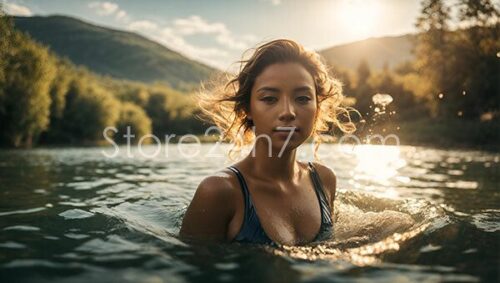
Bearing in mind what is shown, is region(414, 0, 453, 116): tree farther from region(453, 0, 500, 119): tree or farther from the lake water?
the lake water

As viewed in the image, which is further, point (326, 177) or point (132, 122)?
point (132, 122)

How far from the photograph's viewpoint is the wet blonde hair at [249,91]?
4.52m

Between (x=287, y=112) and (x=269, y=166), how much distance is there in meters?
0.75

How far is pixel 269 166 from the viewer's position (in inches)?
182

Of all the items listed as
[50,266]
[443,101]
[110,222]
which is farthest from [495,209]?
[443,101]

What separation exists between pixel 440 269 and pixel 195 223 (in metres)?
2.04

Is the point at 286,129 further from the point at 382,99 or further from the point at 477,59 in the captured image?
the point at 477,59

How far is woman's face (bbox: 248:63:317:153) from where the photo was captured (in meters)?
4.17

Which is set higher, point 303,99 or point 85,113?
point 85,113

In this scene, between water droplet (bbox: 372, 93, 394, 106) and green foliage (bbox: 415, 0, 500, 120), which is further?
green foliage (bbox: 415, 0, 500, 120)

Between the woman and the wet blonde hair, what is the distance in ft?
0.04

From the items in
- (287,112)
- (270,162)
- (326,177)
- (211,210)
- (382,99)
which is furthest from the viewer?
(382,99)

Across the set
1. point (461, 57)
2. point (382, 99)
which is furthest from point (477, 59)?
point (382, 99)

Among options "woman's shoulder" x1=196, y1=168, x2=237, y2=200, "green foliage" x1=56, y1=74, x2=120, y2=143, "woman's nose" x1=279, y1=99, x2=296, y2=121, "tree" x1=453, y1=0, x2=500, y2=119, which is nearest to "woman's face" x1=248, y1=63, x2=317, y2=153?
"woman's nose" x1=279, y1=99, x2=296, y2=121
